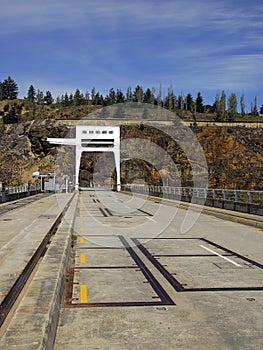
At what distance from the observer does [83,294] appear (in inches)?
313

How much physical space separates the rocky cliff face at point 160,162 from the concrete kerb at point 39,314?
102 meters

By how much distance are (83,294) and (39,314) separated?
219 centimetres

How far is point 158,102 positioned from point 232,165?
275 ft

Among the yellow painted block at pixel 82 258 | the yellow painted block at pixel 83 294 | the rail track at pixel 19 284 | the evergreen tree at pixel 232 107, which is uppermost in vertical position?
the evergreen tree at pixel 232 107

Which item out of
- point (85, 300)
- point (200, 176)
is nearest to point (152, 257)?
point (85, 300)

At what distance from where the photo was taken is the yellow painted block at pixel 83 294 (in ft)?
24.8

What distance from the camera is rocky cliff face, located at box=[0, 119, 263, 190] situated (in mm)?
114812

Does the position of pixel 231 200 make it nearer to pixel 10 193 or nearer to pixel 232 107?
pixel 10 193

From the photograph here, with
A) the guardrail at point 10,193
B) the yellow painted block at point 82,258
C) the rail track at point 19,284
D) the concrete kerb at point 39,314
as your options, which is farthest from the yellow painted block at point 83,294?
the guardrail at point 10,193

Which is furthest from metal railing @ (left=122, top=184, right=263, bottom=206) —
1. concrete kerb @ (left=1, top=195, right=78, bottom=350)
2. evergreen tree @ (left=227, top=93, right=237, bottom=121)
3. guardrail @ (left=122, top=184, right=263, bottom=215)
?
evergreen tree @ (left=227, top=93, right=237, bottom=121)

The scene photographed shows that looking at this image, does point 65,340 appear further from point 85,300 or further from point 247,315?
point 247,315

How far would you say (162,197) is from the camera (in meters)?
46.3

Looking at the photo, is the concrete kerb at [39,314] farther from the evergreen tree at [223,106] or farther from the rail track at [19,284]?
the evergreen tree at [223,106]

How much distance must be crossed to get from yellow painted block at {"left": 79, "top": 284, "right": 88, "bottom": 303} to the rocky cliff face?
3994 inches
